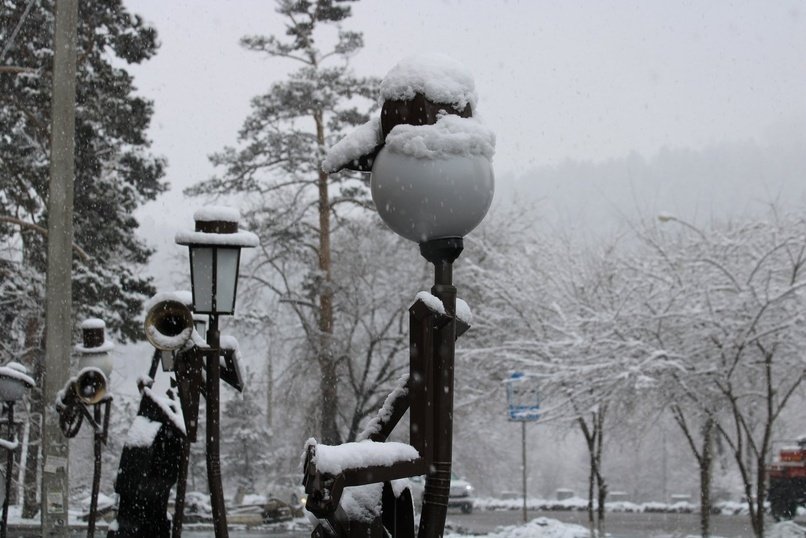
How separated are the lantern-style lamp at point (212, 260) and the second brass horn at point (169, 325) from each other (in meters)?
0.11

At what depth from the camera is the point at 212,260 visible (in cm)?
627

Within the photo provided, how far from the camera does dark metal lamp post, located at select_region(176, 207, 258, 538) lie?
6169 mm

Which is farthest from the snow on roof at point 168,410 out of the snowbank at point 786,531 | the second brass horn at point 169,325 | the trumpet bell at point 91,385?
the snowbank at point 786,531

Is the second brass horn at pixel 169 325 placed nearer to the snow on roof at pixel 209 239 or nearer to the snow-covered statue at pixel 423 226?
the snow on roof at pixel 209 239

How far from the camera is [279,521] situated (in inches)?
931

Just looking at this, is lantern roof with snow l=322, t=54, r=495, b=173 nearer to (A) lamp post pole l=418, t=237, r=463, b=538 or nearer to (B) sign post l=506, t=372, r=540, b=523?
(A) lamp post pole l=418, t=237, r=463, b=538

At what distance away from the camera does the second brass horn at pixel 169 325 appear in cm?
605

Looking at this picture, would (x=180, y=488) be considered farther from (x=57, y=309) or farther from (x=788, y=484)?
(x=788, y=484)

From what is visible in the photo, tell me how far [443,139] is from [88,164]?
1713 centimetres

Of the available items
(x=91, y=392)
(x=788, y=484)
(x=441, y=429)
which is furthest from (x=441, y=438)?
(x=788, y=484)

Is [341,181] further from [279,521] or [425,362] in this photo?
[425,362]

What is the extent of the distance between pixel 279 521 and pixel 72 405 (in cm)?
1556

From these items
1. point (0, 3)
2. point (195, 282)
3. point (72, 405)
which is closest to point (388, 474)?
point (195, 282)

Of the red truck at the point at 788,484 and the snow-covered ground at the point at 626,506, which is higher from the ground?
the red truck at the point at 788,484
